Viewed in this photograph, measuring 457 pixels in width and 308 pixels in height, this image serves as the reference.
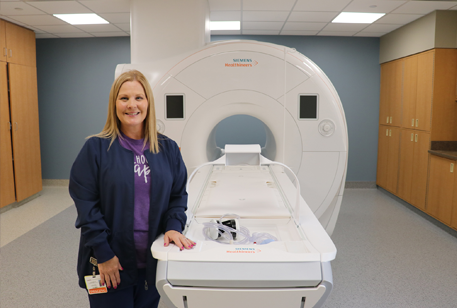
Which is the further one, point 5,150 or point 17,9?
point 5,150

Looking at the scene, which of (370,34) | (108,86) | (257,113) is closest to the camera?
(257,113)

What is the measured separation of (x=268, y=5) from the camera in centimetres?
338

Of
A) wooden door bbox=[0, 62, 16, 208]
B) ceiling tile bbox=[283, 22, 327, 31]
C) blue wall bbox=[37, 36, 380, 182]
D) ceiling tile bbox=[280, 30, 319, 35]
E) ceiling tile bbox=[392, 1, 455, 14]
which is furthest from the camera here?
blue wall bbox=[37, 36, 380, 182]

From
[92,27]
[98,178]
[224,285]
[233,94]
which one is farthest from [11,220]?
[224,285]

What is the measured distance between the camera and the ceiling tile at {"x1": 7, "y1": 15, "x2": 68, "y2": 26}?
3.72 m

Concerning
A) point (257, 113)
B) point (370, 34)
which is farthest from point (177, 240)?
point (370, 34)

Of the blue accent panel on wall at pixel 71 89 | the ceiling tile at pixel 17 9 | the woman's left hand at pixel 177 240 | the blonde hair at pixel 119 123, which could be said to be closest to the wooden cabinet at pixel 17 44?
the ceiling tile at pixel 17 9

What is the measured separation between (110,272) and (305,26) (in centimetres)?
378

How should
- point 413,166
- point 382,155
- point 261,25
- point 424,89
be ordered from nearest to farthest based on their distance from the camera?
point 424,89, point 413,166, point 261,25, point 382,155

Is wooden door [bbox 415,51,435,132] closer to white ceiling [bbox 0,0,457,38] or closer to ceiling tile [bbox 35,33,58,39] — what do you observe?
white ceiling [bbox 0,0,457,38]

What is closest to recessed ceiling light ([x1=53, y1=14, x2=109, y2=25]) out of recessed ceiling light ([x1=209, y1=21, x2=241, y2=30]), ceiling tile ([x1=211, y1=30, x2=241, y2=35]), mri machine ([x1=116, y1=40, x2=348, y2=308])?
recessed ceiling light ([x1=209, y1=21, x2=241, y2=30])

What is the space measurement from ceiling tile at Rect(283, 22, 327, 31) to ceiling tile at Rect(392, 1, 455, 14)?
84cm

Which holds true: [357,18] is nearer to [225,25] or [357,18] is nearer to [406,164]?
[225,25]

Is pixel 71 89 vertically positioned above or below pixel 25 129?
above
